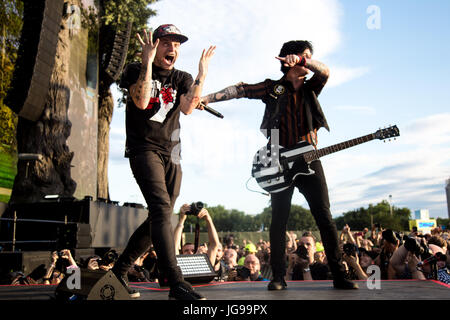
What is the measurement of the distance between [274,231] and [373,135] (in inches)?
54.4

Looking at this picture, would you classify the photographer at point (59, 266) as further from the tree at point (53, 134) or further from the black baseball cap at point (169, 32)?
the tree at point (53, 134)

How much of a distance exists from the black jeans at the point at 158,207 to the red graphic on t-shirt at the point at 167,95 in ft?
1.41

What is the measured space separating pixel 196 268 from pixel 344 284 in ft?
5.42

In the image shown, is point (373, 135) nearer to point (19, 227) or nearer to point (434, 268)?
point (434, 268)

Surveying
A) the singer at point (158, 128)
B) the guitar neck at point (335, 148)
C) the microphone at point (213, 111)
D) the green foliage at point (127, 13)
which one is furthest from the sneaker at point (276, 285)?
the green foliage at point (127, 13)

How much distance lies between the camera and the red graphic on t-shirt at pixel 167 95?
3.21m

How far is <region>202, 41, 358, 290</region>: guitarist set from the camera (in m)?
3.57

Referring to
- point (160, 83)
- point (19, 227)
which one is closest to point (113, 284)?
point (160, 83)

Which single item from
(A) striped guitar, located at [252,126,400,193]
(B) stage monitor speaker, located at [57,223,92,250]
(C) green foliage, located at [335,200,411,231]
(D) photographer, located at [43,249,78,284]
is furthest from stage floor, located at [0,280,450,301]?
(C) green foliage, located at [335,200,411,231]

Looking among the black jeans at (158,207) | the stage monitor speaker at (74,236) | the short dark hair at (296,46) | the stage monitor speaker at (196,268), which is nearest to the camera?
the black jeans at (158,207)

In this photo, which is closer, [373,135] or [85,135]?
[373,135]

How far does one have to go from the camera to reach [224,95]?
12.8 ft

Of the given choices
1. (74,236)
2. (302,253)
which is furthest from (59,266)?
(302,253)
